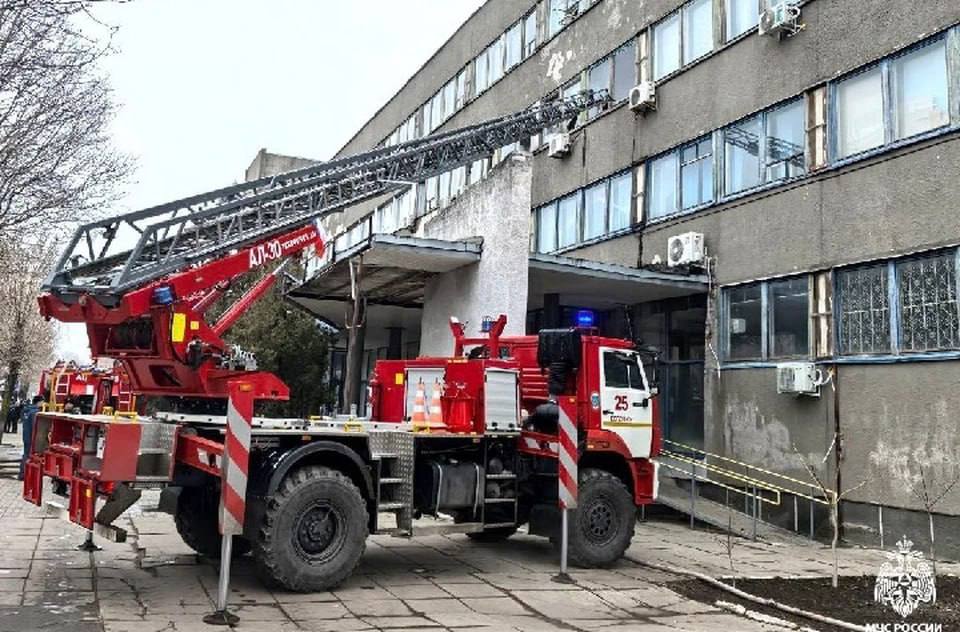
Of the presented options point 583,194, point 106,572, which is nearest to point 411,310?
point 583,194

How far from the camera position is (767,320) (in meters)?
14.7

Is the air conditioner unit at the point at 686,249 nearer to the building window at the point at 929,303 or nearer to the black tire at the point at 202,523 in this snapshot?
the building window at the point at 929,303

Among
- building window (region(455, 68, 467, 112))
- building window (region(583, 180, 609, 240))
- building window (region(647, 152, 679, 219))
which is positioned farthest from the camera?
building window (region(455, 68, 467, 112))

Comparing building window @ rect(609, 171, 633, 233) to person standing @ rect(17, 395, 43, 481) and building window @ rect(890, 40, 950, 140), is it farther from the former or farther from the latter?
person standing @ rect(17, 395, 43, 481)

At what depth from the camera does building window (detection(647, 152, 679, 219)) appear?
17406mm

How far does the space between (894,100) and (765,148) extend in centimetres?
272

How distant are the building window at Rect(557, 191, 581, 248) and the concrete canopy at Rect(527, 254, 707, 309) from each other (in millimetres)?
3161

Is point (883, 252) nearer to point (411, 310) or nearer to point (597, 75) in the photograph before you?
point (597, 75)

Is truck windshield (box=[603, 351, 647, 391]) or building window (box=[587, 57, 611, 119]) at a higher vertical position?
building window (box=[587, 57, 611, 119])

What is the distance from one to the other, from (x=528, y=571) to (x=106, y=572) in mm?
4583

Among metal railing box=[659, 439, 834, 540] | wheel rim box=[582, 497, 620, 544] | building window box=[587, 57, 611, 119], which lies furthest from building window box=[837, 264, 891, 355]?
building window box=[587, 57, 611, 119]

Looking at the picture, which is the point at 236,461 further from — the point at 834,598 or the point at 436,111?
Answer: the point at 436,111

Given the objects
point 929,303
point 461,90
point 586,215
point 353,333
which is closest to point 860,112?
point 929,303

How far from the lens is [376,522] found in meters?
8.43
